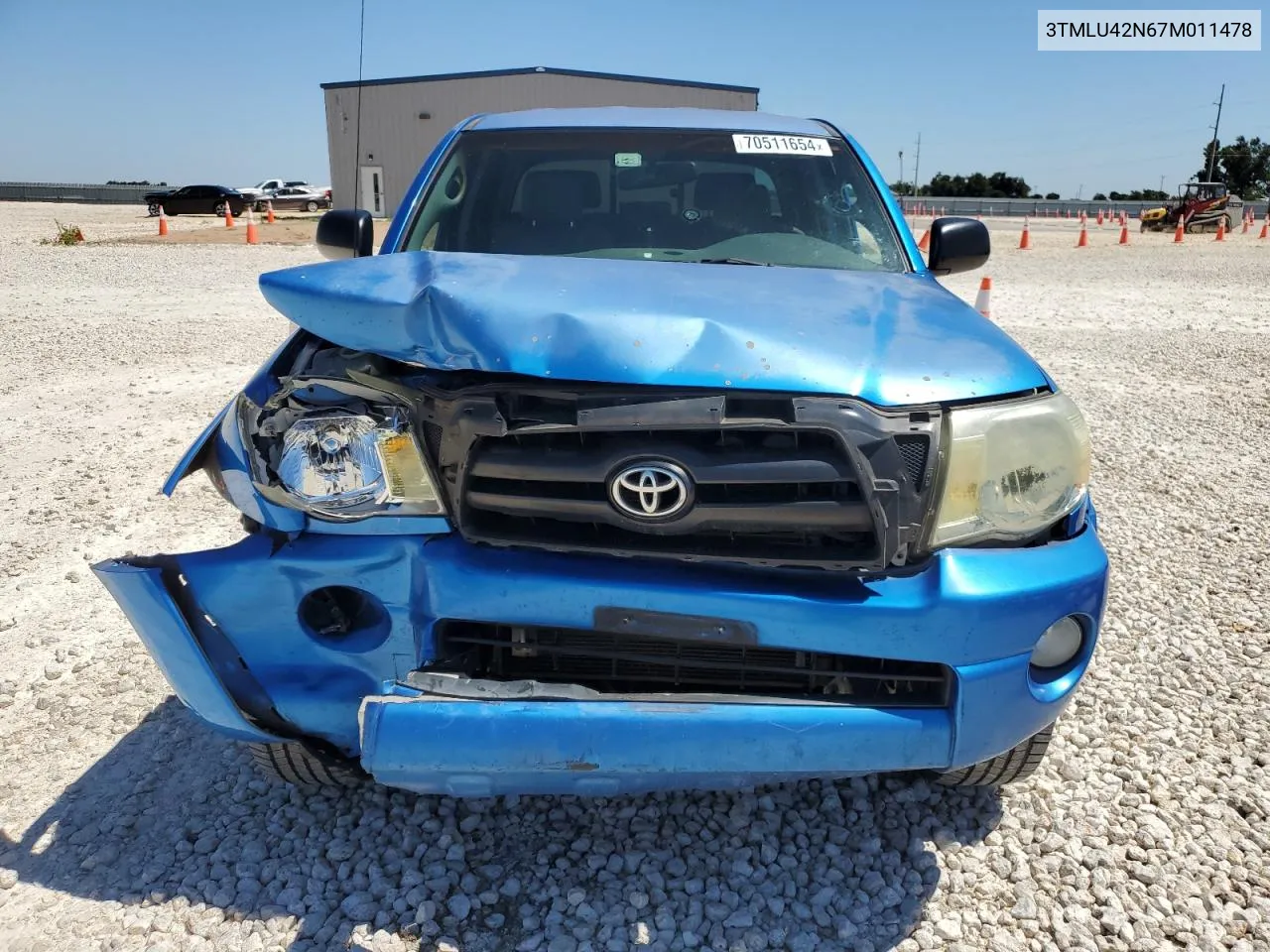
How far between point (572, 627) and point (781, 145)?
228cm

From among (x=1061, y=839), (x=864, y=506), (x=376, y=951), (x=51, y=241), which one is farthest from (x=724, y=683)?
(x=51, y=241)

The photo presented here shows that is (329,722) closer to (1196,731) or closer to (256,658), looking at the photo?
(256,658)

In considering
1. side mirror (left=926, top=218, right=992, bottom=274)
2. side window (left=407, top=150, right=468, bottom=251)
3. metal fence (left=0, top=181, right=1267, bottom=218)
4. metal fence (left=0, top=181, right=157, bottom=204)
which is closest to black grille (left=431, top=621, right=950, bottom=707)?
side window (left=407, top=150, right=468, bottom=251)

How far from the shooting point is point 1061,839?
238cm

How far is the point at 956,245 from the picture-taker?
3332mm

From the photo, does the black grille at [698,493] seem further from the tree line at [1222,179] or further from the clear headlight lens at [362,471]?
the tree line at [1222,179]

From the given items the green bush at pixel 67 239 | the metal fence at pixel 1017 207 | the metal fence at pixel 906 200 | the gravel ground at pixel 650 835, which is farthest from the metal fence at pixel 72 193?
the gravel ground at pixel 650 835

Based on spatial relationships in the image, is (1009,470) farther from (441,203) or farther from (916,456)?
(441,203)

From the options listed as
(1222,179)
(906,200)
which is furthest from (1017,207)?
(1222,179)

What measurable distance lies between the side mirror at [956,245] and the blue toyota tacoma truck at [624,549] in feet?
4.38

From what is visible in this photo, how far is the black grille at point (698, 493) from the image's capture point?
1803mm

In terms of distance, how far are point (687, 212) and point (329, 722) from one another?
2045 millimetres

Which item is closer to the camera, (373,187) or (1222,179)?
(373,187)

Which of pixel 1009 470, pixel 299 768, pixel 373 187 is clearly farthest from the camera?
pixel 373 187
